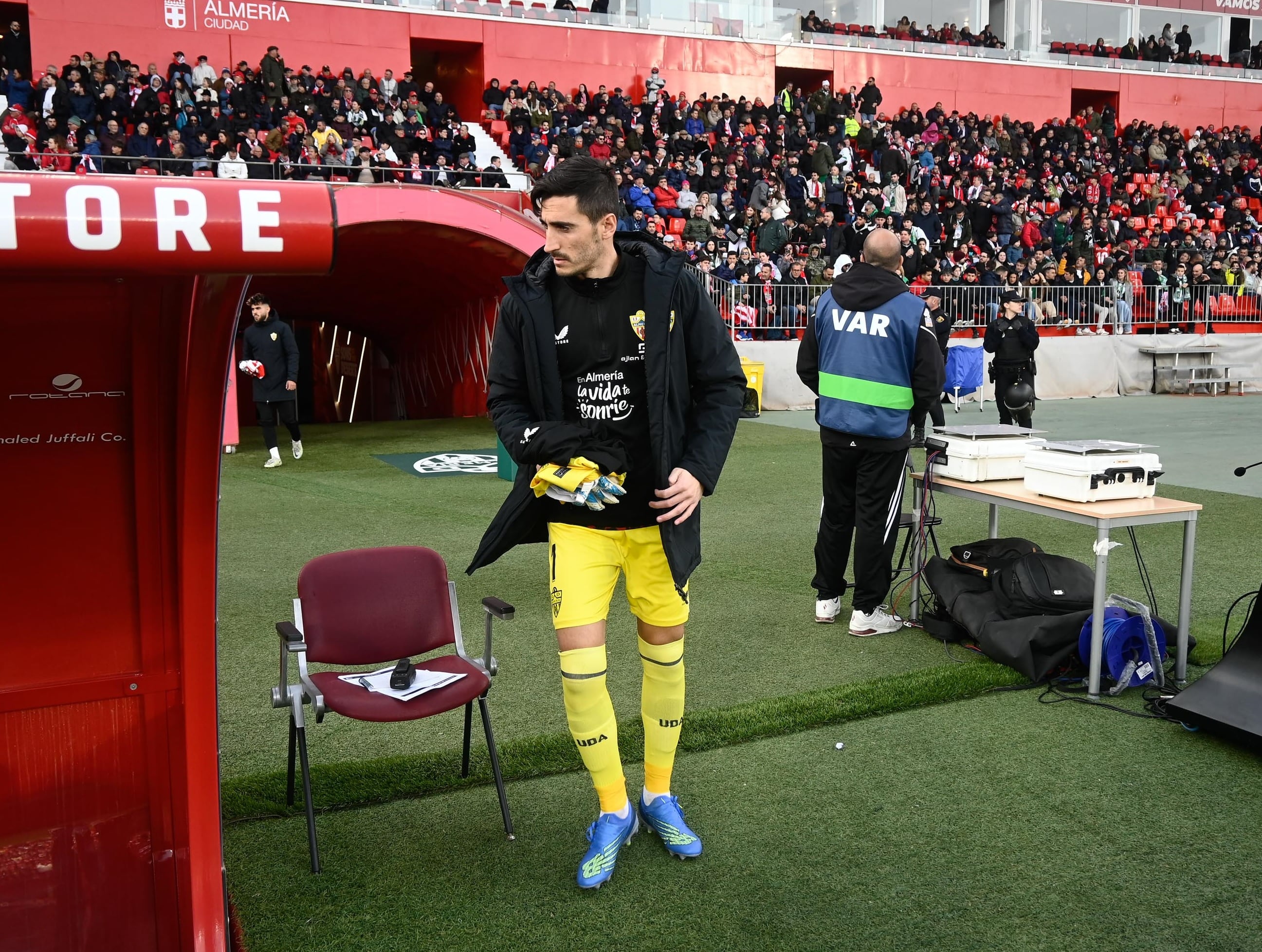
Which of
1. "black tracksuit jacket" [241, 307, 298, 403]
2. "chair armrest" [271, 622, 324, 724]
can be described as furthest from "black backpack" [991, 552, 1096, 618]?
"black tracksuit jacket" [241, 307, 298, 403]

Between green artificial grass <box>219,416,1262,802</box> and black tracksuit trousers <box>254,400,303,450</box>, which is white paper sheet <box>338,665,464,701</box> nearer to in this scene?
green artificial grass <box>219,416,1262,802</box>

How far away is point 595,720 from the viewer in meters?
3.15

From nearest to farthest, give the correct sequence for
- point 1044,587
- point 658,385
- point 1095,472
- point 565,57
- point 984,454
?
point 658,385 → point 1095,472 → point 1044,587 → point 984,454 → point 565,57

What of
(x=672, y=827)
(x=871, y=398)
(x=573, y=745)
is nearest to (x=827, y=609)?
(x=871, y=398)

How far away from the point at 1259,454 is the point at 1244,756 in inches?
389

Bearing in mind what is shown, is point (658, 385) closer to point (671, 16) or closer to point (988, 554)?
point (988, 554)

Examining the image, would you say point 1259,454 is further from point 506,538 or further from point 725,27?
point 725,27

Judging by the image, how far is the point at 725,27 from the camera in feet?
95.6

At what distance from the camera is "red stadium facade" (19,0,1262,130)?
22.9m

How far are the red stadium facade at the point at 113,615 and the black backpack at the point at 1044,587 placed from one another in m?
3.73

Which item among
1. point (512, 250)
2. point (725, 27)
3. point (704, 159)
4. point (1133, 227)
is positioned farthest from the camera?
point (725, 27)

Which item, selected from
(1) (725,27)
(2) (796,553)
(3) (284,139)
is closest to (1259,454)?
(2) (796,553)

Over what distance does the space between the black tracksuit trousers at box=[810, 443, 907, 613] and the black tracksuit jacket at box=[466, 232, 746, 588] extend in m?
2.35

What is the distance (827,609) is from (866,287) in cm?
167
